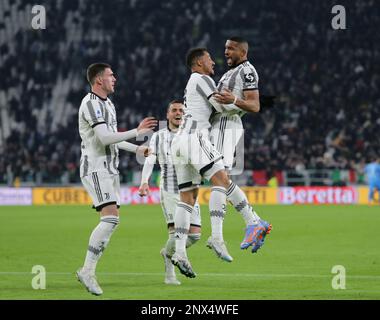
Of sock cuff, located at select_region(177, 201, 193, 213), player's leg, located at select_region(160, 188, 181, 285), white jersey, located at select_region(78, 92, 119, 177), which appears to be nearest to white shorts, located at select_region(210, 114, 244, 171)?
sock cuff, located at select_region(177, 201, 193, 213)

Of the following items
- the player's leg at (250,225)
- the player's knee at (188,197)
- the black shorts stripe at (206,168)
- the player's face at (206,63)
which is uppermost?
the player's face at (206,63)

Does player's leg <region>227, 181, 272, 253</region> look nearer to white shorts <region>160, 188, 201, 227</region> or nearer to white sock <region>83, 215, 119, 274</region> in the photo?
white shorts <region>160, 188, 201, 227</region>

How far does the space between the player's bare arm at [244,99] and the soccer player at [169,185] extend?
4.68 ft

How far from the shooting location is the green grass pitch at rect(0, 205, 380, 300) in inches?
413

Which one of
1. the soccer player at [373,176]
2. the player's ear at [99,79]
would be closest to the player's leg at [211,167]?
the player's ear at [99,79]

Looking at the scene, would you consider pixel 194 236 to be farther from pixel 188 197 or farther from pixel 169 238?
pixel 188 197

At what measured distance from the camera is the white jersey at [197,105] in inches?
431

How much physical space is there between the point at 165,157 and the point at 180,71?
93.0 feet

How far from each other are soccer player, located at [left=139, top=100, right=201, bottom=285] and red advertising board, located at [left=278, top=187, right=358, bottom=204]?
2360 centimetres

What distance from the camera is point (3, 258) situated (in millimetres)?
15227

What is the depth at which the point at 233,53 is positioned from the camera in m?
11.1

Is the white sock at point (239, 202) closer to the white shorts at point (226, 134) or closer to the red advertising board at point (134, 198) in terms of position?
the white shorts at point (226, 134)

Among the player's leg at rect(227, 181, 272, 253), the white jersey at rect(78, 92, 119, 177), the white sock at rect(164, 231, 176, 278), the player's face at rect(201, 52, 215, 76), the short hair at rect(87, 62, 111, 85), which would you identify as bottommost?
the white sock at rect(164, 231, 176, 278)
